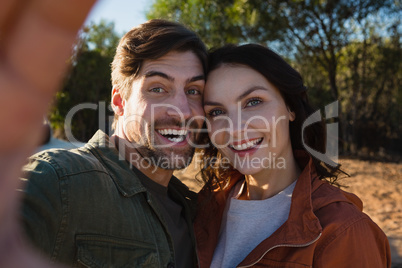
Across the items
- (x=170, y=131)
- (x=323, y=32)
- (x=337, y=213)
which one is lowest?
(x=337, y=213)

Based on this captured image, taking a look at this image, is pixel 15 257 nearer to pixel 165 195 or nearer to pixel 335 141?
pixel 165 195

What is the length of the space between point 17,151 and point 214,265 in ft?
6.77

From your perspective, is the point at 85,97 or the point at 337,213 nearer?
the point at 337,213

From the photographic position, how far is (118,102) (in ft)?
→ 8.81

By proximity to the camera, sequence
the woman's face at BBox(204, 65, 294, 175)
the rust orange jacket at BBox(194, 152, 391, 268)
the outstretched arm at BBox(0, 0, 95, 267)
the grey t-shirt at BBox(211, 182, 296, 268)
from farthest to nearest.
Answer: the woman's face at BBox(204, 65, 294, 175) → the grey t-shirt at BBox(211, 182, 296, 268) → the rust orange jacket at BBox(194, 152, 391, 268) → the outstretched arm at BBox(0, 0, 95, 267)

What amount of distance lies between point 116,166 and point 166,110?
1.80ft

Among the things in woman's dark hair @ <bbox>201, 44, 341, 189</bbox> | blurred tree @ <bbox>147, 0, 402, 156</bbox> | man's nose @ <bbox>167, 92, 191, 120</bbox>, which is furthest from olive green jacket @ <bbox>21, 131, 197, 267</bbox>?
blurred tree @ <bbox>147, 0, 402, 156</bbox>

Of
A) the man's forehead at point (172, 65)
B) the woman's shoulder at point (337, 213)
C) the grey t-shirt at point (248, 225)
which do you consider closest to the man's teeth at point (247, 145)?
the grey t-shirt at point (248, 225)

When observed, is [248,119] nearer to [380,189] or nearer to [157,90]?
[157,90]

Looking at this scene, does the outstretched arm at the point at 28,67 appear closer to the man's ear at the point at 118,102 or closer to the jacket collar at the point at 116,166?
the jacket collar at the point at 116,166

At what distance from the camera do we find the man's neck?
2.30 metres

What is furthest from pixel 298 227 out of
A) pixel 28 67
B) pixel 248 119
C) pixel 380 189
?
pixel 380 189

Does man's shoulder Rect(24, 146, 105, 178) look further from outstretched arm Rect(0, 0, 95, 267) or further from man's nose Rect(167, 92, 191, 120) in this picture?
outstretched arm Rect(0, 0, 95, 267)

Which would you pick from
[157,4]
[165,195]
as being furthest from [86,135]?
[165,195]
